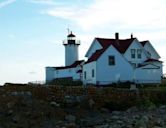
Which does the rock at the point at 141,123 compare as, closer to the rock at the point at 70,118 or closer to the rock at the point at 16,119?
the rock at the point at 70,118

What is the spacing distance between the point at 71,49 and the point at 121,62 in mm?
19208

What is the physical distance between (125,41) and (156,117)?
88.8 ft

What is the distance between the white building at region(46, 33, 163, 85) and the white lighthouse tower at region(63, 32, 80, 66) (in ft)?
34.4

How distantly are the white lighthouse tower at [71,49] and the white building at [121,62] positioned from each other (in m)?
10.5

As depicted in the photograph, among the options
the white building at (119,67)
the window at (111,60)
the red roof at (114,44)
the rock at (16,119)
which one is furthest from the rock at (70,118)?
the red roof at (114,44)

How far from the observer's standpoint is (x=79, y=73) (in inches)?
2333

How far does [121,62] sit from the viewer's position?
156 ft

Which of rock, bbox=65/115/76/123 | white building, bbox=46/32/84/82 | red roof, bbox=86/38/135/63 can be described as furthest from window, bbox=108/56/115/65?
rock, bbox=65/115/76/123

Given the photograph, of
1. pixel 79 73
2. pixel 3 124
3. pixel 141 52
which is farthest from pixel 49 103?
pixel 79 73

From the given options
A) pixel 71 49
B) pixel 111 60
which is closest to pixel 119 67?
pixel 111 60

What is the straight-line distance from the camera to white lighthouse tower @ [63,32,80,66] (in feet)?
216

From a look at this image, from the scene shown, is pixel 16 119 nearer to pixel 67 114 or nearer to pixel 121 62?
pixel 67 114

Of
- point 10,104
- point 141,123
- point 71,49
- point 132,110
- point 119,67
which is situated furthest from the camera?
point 71,49

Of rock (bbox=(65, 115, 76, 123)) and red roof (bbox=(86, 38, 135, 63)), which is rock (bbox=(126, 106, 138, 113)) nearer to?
rock (bbox=(65, 115, 76, 123))
